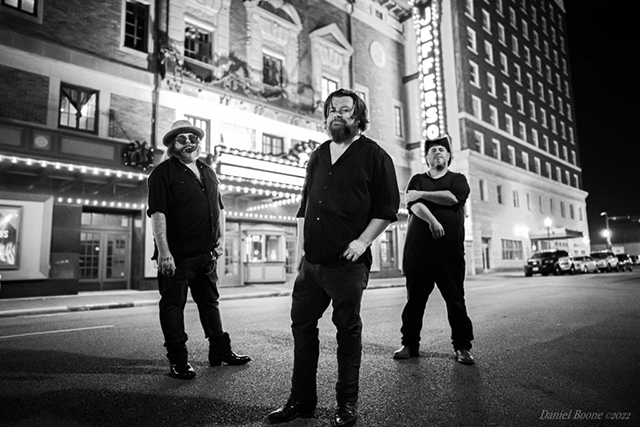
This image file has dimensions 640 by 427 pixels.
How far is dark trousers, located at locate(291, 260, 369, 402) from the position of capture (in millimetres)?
2422

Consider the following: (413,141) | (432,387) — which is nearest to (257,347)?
(432,387)

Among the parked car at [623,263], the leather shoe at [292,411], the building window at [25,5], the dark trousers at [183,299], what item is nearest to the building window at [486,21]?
the parked car at [623,263]

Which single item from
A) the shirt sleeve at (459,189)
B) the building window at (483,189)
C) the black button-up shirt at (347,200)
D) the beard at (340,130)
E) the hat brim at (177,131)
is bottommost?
the black button-up shirt at (347,200)

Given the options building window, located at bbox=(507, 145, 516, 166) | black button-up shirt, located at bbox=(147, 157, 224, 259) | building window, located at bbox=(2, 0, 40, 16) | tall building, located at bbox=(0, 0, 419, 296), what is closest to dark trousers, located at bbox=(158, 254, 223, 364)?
black button-up shirt, located at bbox=(147, 157, 224, 259)

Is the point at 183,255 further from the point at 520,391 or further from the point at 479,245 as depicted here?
the point at 479,245

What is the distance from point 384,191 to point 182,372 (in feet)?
6.83

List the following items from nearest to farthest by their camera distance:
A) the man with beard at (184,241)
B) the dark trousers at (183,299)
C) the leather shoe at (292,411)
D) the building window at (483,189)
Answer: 1. the leather shoe at (292,411)
2. the dark trousers at (183,299)
3. the man with beard at (184,241)
4. the building window at (483,189)

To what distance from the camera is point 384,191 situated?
8.68 ft

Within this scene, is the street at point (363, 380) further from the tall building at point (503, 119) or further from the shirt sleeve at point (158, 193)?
the tall building at point (503, 119)

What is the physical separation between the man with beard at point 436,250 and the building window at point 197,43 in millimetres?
15369

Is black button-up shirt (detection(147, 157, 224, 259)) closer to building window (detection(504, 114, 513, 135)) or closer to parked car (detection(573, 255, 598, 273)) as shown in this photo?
parked car (detection(573, 255, 598, 273))

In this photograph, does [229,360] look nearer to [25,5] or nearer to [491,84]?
[25,5]

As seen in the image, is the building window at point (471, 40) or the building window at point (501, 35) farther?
the building window at point (501, 35)

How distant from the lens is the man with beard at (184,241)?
11.5 feet
